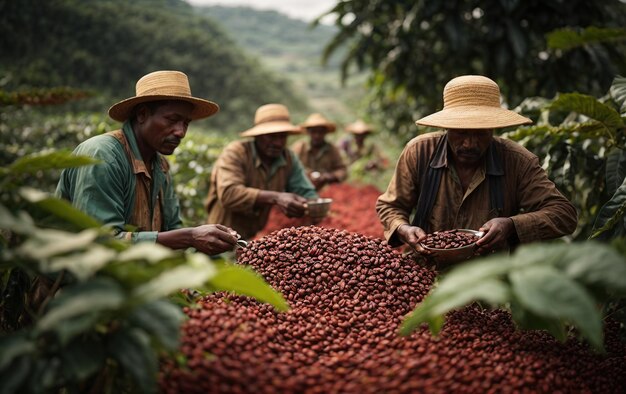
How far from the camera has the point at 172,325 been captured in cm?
123

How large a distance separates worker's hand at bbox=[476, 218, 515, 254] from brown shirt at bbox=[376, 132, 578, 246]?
0.04 m

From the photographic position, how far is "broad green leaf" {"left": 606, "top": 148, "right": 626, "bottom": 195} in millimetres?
2670

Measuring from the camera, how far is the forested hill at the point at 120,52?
15602 millimetres

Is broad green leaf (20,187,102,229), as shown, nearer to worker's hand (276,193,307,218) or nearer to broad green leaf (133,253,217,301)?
broad green leaf (133,253,217,301)

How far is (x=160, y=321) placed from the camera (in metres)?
1.23

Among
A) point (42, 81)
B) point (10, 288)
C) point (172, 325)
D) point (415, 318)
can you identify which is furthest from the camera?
point (42, 81)

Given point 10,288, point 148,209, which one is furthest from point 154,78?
point 10,288

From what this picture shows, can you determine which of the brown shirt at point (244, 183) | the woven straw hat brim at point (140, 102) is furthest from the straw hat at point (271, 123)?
the woven straw hat brim at point (140, 102)

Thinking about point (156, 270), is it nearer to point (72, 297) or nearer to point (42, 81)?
point (72, 297)

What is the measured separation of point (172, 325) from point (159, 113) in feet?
5.30

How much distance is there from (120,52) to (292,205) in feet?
63.4

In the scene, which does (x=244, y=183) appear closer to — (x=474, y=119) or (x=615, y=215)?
(x=474, y=119)

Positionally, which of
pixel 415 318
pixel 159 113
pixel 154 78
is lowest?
pixel 415 318

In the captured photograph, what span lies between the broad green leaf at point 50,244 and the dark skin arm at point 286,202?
240 cm
